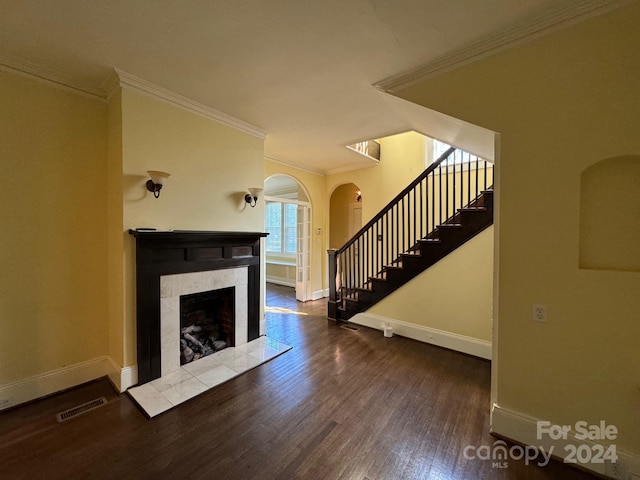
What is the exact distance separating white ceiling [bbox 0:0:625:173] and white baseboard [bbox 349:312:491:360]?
2.34m

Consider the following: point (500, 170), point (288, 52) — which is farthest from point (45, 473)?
point (500, 170)

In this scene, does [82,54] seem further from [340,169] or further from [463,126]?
[340,169]

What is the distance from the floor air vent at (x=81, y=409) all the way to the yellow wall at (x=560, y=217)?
11.1 feet

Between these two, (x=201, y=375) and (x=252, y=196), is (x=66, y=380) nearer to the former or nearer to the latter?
(x=201, y=375)

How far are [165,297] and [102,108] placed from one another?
6.89ft

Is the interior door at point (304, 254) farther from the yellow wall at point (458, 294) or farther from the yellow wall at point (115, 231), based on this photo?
the yellow wall at point (115, 231)

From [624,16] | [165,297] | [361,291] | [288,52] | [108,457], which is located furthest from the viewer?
[361,291]

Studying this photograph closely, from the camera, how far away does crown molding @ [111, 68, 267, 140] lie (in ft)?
7.61

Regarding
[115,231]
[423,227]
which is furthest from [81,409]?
[423,227]

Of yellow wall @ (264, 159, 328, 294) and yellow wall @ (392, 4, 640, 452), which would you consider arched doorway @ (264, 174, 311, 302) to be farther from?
yellow wall @ (392, 4, 640, 452)

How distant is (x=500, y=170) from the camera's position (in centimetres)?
186

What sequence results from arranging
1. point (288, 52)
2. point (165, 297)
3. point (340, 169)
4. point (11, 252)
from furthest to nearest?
point (340, 169) < point (165, 297) < point (11, 252) < point (288, 52)

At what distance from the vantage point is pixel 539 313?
5.75 feet

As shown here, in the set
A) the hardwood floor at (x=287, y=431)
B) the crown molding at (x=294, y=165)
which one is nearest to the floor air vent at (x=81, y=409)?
the hardwood floor at (x=287, y=431)
